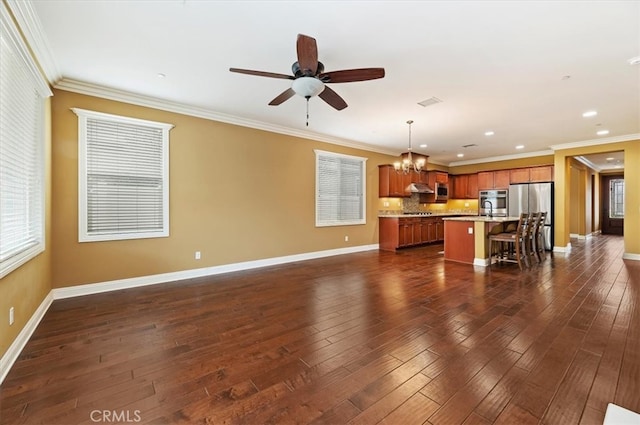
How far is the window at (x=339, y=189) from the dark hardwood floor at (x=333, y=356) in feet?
9.10

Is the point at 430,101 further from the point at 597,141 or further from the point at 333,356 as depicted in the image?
the point at 597,141

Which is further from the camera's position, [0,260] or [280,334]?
[280,334]

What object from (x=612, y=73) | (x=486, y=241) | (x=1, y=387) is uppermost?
(x=612, y=73)

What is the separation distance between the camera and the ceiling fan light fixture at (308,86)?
8.70ft

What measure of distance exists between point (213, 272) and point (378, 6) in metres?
4.39

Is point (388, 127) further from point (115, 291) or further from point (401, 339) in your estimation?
point (115, 291)

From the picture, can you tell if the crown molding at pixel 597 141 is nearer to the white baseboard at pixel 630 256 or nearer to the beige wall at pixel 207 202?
the white baseboard at pixel 630 256

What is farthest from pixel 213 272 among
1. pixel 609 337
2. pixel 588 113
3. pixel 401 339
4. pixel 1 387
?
pixel 588 113

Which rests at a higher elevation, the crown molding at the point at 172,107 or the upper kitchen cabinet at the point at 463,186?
the crown molding at the point at 172,107

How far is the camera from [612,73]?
331 centimetres

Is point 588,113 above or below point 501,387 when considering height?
above

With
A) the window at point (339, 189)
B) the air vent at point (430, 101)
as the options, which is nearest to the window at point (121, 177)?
the window at point (339, 189)

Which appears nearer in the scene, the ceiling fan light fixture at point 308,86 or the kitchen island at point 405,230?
the ceiling fan light fixture at point 308,86

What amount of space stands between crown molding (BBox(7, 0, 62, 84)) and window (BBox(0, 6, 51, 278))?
13cm
